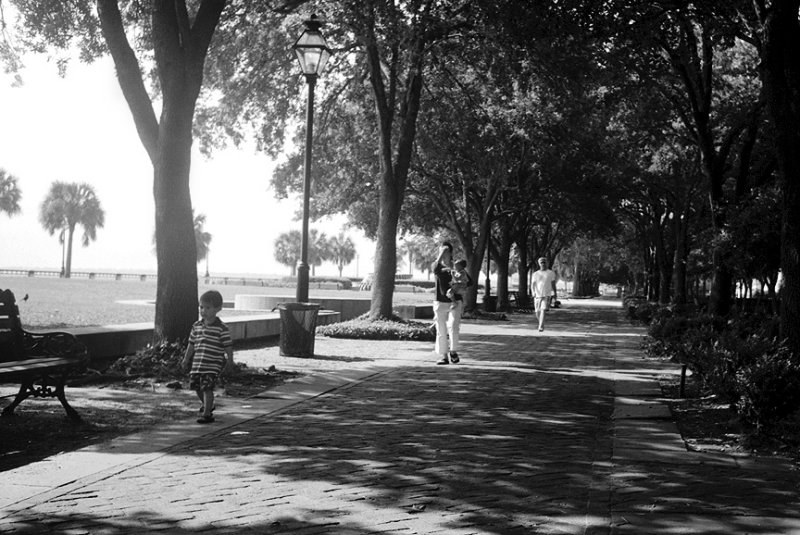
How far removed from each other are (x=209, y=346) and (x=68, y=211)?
94.2m

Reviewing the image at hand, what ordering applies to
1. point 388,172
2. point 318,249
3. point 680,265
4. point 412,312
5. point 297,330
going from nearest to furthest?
point 297,330 < point 388,172 < point 680,265 < point 412,312 < point 318,249

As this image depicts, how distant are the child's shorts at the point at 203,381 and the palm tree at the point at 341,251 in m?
169

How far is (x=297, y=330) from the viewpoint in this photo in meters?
13.5

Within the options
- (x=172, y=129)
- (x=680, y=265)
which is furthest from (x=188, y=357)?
(x=680, y=265)

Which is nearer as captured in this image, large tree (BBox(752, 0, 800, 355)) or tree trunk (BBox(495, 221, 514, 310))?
large tree (BBox(752, 0, 800, 355))

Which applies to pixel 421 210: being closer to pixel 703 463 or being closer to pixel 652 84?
pixel 652 84

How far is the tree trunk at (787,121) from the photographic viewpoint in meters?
8.05

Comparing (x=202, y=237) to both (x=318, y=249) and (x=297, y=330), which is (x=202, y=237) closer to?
(x=318, y=249)

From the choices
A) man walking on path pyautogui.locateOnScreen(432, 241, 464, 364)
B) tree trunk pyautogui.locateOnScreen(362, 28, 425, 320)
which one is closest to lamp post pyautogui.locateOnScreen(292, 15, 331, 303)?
man walking on path pyautogui.locateOnScreen(432, 241, 464, 364)

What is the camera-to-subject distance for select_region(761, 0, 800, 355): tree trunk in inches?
317

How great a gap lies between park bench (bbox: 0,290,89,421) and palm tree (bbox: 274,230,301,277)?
6310 inches

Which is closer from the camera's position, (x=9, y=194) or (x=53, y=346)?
(x=53, y=346)

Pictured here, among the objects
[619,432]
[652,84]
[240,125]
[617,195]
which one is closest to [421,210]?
[617,195]

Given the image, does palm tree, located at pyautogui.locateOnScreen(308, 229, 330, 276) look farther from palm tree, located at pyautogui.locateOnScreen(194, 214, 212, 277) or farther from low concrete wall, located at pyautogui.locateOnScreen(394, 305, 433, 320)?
low concrete wall, located at pyautogui.locateOnScreen(394, 305, 433, 320)
